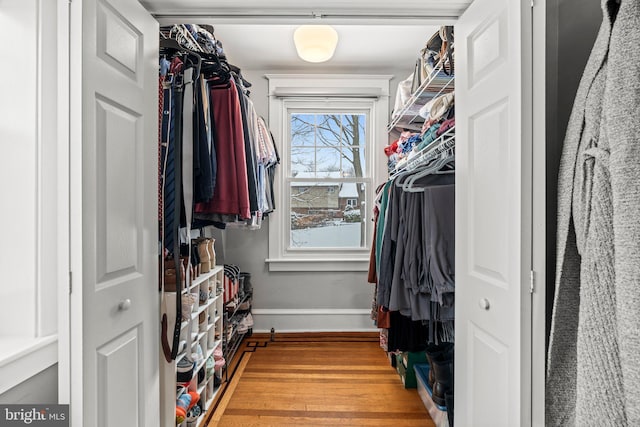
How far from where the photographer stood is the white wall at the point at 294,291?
11.3ft

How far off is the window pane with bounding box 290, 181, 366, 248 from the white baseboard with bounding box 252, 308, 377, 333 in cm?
61

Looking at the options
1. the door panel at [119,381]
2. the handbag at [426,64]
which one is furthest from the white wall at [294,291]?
the door panel at [119,381]

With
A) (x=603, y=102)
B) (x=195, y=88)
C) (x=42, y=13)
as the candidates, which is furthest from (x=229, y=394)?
(x=603, y=102)

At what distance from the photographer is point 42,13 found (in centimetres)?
100

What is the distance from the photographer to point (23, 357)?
0.89m

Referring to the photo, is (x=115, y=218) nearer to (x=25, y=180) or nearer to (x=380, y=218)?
(x=25, y=180)

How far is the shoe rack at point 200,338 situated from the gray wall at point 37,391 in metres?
0.63

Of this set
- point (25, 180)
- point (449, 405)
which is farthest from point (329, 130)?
point (25, 180)

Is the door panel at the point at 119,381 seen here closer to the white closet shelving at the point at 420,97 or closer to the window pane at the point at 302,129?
the white closet shelving at the point at 420,97

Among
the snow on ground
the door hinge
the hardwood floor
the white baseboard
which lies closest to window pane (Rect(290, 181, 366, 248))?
the snow on ground

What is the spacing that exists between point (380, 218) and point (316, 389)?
3.81 ft

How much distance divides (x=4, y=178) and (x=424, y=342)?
189cm

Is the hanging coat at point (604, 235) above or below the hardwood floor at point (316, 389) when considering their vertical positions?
above

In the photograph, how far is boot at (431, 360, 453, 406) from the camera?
6.12 feet
